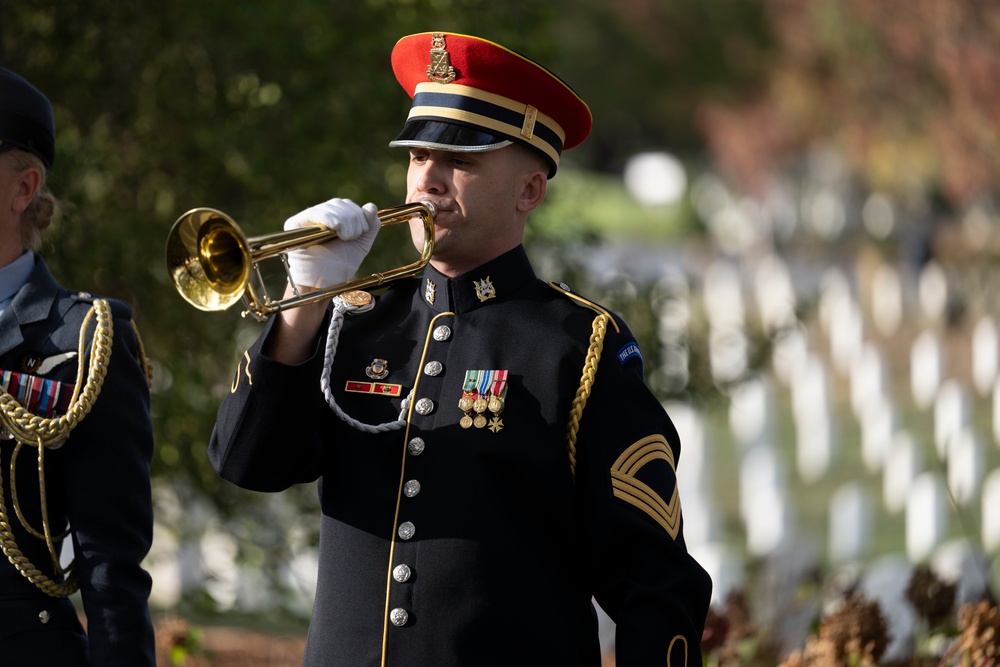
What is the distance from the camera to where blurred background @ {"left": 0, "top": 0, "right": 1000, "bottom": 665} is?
20.1ft

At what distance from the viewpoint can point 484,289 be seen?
3.03 meters

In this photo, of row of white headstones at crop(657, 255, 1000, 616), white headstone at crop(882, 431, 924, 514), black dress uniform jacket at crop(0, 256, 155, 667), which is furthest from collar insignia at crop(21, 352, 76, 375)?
white headstone at crop(882, 431, 924, 514)

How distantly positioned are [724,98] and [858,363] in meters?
17.5

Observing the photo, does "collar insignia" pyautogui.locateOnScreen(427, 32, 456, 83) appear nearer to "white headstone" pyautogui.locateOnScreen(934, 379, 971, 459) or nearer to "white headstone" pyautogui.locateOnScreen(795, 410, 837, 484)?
"white headstone" pyautogui.locateOnScreen(934, 379, 971, 459)

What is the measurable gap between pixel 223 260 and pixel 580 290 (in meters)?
4.28

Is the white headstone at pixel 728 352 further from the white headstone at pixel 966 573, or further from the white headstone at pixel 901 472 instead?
the white headstone at pixel 901 472

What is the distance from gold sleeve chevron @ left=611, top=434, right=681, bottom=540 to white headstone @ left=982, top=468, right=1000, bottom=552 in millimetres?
7390

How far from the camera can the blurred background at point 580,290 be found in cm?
612

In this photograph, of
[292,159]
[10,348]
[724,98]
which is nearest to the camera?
[10,348]

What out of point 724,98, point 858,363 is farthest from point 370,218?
point 724,98

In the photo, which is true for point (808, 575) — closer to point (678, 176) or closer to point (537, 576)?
point (537, 576)

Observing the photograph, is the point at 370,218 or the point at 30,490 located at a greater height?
the point at 370,218

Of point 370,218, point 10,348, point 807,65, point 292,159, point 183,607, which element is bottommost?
point 183,607

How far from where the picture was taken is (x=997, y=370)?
1517cm
